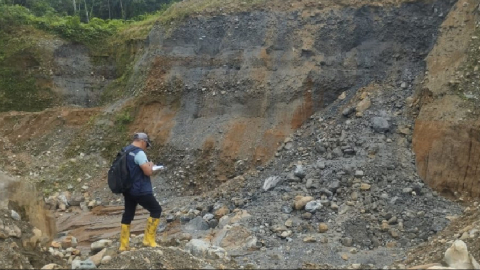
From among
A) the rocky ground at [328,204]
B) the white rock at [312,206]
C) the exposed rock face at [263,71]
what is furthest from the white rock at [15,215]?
the exposed rock face at [263,71]

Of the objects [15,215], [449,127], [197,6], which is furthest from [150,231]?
[197,6]

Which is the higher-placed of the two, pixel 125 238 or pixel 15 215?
pixel 15 215

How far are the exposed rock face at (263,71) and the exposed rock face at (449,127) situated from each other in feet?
3.89

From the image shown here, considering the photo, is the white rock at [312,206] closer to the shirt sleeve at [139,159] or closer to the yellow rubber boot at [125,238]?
the yellow rubber boot at [125,238]

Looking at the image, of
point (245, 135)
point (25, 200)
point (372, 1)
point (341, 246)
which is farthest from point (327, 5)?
point (25, 200)

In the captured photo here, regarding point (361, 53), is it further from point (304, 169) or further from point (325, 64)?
point (304, 169)

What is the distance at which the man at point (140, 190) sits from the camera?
6641 mm

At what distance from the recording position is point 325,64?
1331 centimetres

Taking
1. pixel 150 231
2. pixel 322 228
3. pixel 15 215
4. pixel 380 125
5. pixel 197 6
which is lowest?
pixel 322 228

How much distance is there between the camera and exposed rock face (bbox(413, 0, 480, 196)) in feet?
Answer: 31.1

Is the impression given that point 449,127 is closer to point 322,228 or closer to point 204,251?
point 322,228

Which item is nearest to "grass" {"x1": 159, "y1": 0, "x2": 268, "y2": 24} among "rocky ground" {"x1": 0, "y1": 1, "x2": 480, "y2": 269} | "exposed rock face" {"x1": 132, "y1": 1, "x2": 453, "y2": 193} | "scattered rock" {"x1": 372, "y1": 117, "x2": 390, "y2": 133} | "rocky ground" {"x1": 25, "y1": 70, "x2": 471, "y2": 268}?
"exposed rock face" {"x1": 132, "y1": 1, "x2": 453, "y2": 193}

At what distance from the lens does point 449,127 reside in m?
9.82

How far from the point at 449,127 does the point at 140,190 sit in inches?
234
